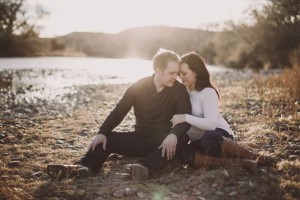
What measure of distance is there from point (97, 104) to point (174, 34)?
7675 cm

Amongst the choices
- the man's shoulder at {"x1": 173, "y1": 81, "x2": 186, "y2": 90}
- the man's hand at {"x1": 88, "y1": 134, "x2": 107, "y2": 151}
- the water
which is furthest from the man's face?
the water

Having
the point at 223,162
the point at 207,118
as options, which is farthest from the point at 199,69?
the point at 223,162

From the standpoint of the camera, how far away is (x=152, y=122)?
5.26 m

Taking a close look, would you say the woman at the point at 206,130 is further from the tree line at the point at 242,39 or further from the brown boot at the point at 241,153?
the tree line at the point at 242,39

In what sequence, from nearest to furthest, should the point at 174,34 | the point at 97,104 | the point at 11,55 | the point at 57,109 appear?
the point at 57,109 < the point at 97,104 < the point at 11,55 < the point at 174,34

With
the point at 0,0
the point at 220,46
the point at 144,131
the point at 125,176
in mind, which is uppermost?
the point at 0,0

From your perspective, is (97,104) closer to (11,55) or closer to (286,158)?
(286,158)

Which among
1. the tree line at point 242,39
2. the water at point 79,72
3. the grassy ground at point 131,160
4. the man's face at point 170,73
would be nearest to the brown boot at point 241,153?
the grassy ground at point 131,160

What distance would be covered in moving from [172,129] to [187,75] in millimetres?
797

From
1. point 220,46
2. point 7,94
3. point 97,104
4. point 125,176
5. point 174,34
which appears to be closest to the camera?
point 125,176

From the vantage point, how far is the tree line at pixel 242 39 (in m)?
30.6

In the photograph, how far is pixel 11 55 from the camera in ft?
132

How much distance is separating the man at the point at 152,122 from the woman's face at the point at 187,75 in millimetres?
126

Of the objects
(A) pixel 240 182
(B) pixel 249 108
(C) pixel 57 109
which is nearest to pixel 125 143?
(A) pixel 240 182
